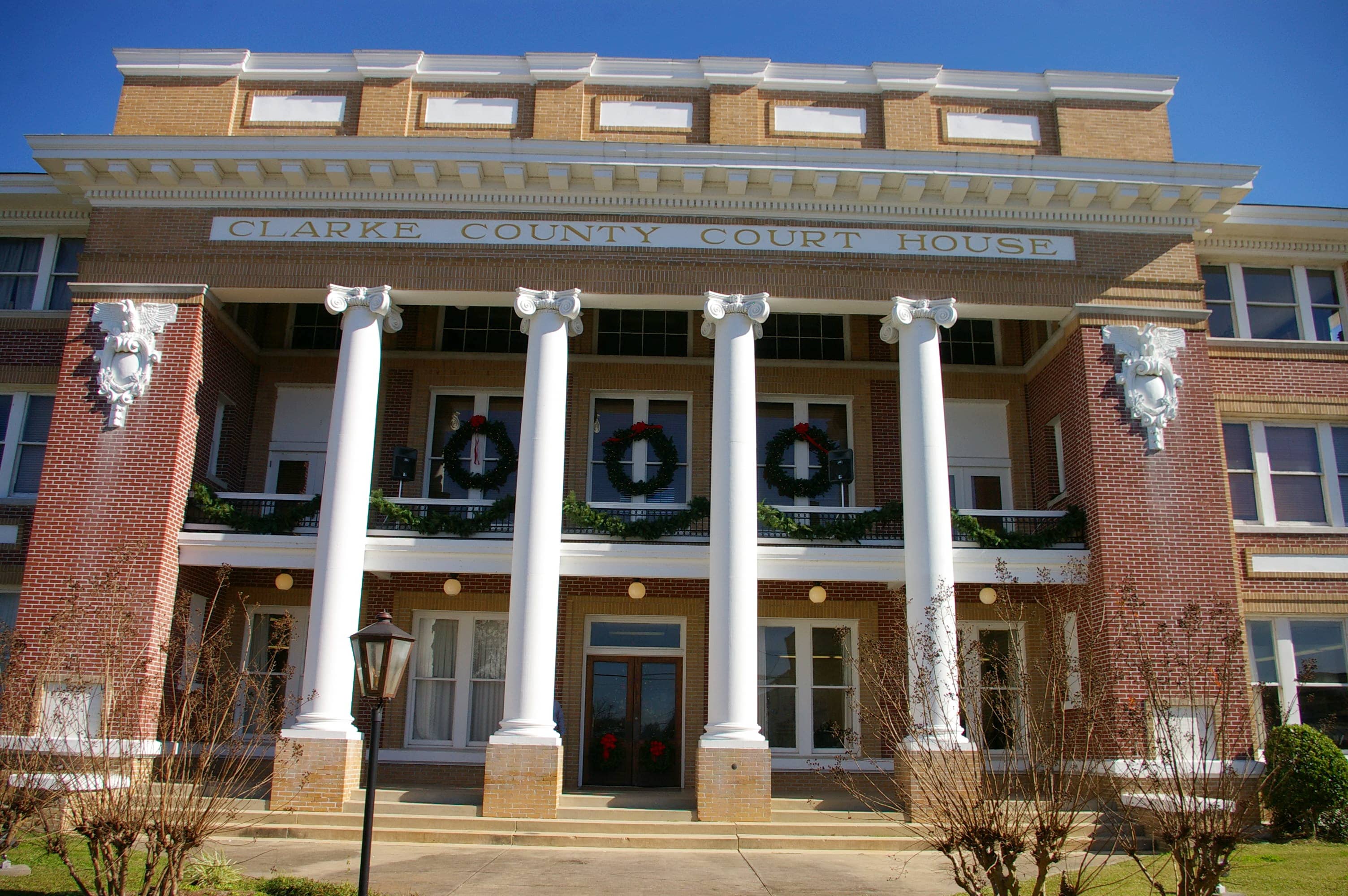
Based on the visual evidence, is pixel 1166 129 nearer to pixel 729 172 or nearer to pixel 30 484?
pixel 729 172

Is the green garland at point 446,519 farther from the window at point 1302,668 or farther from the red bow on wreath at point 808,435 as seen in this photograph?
the window at point 1302,668

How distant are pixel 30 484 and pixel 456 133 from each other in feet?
32.6

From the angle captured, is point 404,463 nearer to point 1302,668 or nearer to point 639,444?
point 639,444

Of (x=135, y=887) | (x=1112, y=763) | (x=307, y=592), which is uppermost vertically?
(x=307, y=592)

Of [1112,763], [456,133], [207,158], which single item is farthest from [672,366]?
[1112,763]

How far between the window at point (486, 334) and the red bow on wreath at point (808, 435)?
565cm

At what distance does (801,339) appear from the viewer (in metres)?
20.9

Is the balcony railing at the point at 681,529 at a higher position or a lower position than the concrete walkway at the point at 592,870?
higher

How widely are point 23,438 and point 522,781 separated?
11.7 meters

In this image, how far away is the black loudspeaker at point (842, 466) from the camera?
1864 cm

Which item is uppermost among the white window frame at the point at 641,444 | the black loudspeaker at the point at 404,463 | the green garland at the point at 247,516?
the white window frame at the point at 641,444

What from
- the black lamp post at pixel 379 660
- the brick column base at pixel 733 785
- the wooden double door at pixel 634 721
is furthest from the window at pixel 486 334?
the black lamp post at pixel 379 660

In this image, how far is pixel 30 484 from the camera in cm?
1861

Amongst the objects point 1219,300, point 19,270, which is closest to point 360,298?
point 19,270
